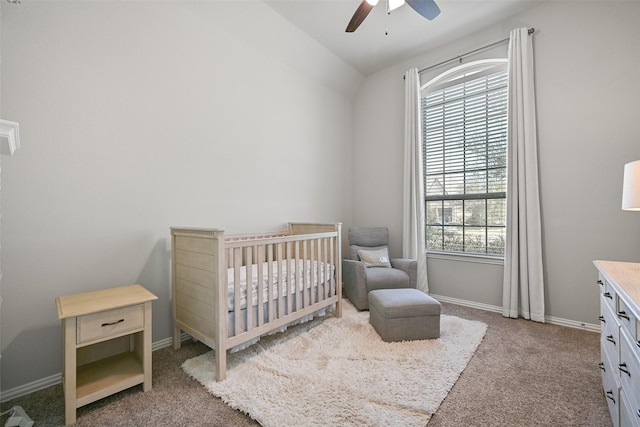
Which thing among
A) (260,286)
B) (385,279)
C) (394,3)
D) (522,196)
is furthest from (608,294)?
(394,3)

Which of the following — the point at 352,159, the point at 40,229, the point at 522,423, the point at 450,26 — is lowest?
the point at 522,423

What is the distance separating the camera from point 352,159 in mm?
4324

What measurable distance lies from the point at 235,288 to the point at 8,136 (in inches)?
50.7

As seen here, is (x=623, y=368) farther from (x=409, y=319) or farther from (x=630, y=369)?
(x=409, y=319)

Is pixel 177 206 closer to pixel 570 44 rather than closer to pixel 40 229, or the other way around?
pixel 40 229

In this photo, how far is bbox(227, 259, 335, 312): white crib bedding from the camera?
1.95 metres

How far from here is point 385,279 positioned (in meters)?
2.97

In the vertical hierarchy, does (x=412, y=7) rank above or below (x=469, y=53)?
below

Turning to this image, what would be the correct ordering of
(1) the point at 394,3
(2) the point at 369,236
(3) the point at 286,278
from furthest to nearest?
(2) the point at 369,236
(1) the point at 394,3
(3) the point at 286,278

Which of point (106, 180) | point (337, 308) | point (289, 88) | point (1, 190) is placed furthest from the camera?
point (289, 88)

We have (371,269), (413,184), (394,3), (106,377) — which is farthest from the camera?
(413,184)

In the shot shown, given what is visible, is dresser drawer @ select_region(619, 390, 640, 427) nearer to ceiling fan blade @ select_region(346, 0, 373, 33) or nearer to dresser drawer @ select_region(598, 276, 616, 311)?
dresser drawer @ select_region(598, 276, 616, 311)

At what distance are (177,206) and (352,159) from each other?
9.01 ft

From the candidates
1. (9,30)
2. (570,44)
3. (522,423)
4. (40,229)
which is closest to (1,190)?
(40,229)
